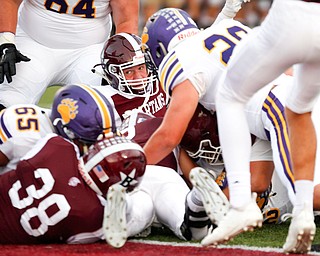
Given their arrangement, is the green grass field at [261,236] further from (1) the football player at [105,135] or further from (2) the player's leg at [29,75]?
(2) the player's leg at [29,75]

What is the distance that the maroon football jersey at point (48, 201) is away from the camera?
3420 mm

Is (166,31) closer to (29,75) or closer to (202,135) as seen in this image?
(202,135)

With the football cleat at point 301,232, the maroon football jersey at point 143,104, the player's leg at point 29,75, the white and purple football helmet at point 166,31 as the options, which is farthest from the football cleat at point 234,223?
the player's leg at point 29,75

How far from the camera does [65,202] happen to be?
342 centimetres

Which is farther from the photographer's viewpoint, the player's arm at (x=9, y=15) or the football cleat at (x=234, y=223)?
the player's arm at (x=9, y=15)

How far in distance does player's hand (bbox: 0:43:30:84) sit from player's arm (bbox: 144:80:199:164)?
1.40 metres

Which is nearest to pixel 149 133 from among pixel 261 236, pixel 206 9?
pixel 261 236

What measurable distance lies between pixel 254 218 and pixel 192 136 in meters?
1.11

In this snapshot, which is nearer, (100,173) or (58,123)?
(100,173)

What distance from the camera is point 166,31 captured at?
4.34 meters

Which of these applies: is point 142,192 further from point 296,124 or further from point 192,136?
point 296,124

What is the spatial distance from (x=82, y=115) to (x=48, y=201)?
0.36 metres

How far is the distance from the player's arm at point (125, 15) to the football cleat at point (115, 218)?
2.23 meters

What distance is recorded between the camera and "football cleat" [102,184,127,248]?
129 inches
